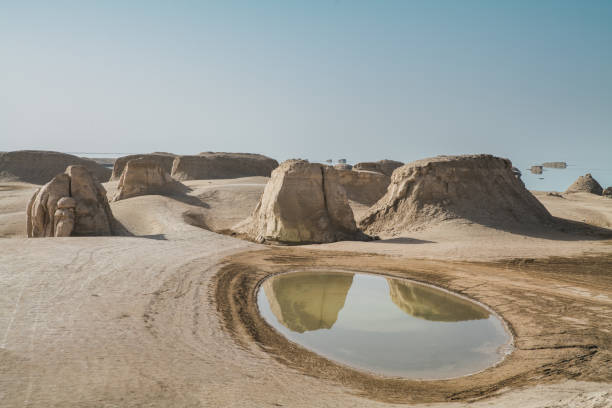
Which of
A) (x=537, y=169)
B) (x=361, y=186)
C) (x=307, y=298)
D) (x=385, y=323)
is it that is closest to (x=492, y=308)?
Result: (x=385, y=323)

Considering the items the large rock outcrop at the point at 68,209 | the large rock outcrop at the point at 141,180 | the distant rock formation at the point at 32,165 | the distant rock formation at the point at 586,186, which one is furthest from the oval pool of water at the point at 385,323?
the distant rock formation at the point at 32,165

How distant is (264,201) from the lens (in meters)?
14.5

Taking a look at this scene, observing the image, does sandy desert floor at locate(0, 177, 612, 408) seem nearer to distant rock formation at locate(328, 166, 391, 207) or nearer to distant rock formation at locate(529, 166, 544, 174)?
distant rock formation at locate(328, 166, 391, 207)

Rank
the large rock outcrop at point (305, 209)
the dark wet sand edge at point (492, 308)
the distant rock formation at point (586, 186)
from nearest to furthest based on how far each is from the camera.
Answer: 1. the dark wet sand edge at point (492, 308)
2. the large rock outcrop at point (305, 209)
3. the distant rock formation at point (586, 186)

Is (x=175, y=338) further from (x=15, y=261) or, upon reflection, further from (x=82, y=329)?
(x=15, y=261)

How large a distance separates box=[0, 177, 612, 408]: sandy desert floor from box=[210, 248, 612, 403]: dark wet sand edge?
0.08ft

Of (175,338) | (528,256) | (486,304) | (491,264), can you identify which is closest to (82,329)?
(175,338)

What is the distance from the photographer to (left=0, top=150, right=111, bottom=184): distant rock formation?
35250 mm

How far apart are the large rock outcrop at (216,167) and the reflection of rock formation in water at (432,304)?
27.9m

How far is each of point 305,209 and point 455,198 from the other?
17.3 ft

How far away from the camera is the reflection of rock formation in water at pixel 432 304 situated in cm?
645

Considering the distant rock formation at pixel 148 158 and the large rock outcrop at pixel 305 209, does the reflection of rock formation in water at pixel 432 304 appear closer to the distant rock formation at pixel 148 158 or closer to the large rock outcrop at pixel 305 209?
the large rock outcrop at pixel 305 209

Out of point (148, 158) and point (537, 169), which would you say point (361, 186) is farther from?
point (537, 169)

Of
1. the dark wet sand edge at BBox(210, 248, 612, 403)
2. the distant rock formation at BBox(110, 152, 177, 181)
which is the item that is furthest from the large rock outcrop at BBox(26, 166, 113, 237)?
the distant rock formation at BBox(110, 152, 177, 181)
